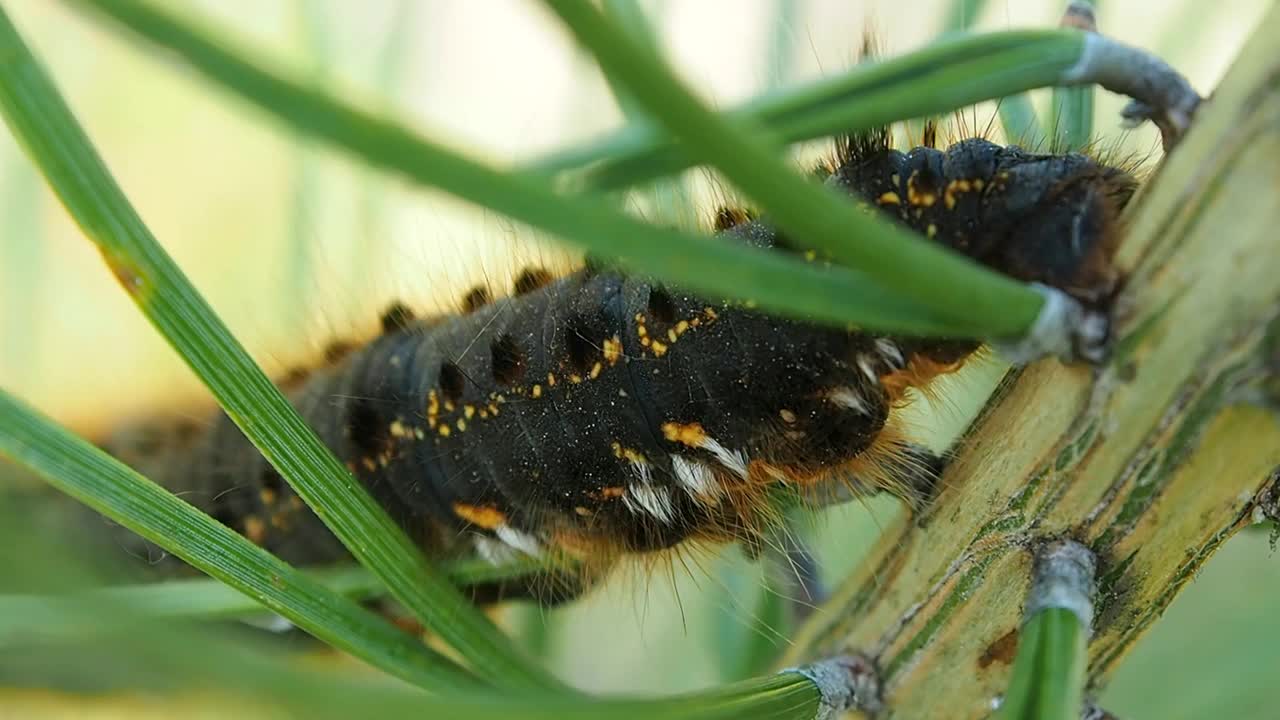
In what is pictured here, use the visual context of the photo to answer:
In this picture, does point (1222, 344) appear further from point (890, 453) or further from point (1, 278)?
point (1, 278)

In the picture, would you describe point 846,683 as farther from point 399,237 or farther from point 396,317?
point 399,237

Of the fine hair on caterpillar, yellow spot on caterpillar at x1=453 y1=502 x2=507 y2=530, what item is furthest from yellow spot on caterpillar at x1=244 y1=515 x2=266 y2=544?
yellow spot on caterpillar at x1=453 y1=502 x2=507 y2=530

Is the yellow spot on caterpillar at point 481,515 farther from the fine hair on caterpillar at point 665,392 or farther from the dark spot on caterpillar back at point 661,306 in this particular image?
the dark spot on caterpillar back at point 661,306

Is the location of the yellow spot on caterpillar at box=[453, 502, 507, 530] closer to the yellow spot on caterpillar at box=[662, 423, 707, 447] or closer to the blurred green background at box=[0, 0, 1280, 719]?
the blurred green background at box=[0, 0, 1280, 719]

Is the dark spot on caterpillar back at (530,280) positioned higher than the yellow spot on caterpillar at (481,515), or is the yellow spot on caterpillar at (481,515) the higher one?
the dark spot on caterpillar back at (530,280)

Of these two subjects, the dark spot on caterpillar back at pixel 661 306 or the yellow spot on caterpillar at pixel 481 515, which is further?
the yellow spot on caterpillar at pixel 481 515

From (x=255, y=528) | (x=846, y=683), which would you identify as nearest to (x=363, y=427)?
(x=255, y=528)

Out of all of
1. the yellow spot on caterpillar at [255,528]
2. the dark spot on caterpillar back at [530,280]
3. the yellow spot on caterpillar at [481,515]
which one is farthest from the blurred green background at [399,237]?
the yellow spot on caterpillar at [255,528]
